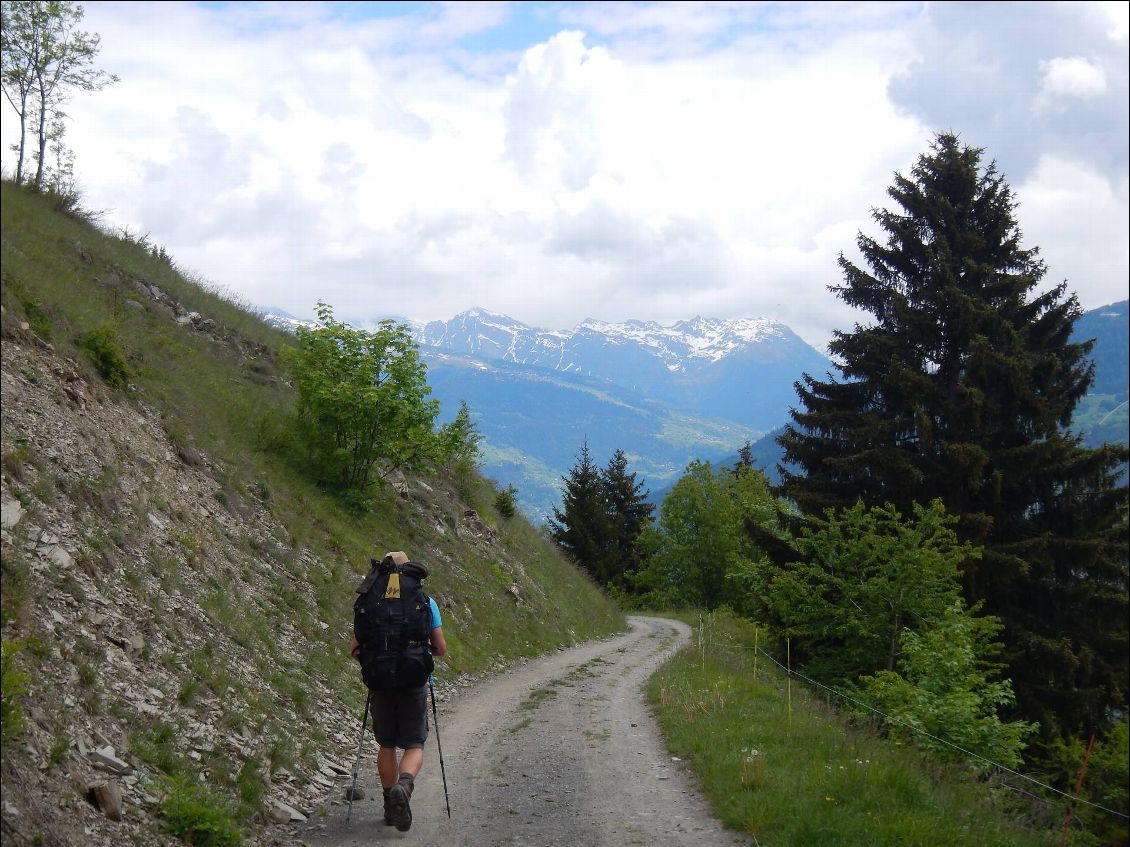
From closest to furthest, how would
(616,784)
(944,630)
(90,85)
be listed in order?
(616,784) → (944,630) → (90,85)

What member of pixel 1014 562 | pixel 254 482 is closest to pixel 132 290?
pixel 254 482

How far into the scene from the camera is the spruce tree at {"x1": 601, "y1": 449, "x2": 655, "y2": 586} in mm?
66562

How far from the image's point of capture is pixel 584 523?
212 feet

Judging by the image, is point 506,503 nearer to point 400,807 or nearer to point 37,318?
point 37,318

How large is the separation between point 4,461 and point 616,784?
7.09 meters

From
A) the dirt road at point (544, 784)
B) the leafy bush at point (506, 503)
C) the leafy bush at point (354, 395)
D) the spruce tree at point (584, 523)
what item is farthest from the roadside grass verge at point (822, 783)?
the spruce tree at point (584, 523)

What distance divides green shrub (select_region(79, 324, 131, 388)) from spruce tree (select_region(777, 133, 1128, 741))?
1641cm

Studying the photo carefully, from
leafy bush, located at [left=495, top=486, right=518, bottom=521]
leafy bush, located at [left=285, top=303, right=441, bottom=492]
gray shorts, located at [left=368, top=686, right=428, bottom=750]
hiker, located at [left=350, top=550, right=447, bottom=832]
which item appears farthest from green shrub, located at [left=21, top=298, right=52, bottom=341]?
leafy bush, located at [left=495, top=486, right=518, bottom=521]

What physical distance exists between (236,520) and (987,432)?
17553 millimetres

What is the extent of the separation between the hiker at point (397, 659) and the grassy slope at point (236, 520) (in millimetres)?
1411

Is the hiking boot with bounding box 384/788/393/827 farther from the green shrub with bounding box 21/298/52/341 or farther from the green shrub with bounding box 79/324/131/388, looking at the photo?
the green shrub with bounding box 79/324/131/388

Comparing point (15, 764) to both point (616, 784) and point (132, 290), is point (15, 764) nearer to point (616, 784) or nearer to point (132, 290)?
point (616, 784)

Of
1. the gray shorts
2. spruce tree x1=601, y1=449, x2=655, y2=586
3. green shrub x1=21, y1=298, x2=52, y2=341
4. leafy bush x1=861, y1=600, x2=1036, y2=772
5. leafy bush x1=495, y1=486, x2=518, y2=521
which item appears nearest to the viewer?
the gray shorts

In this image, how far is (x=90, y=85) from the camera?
22.6 meters
